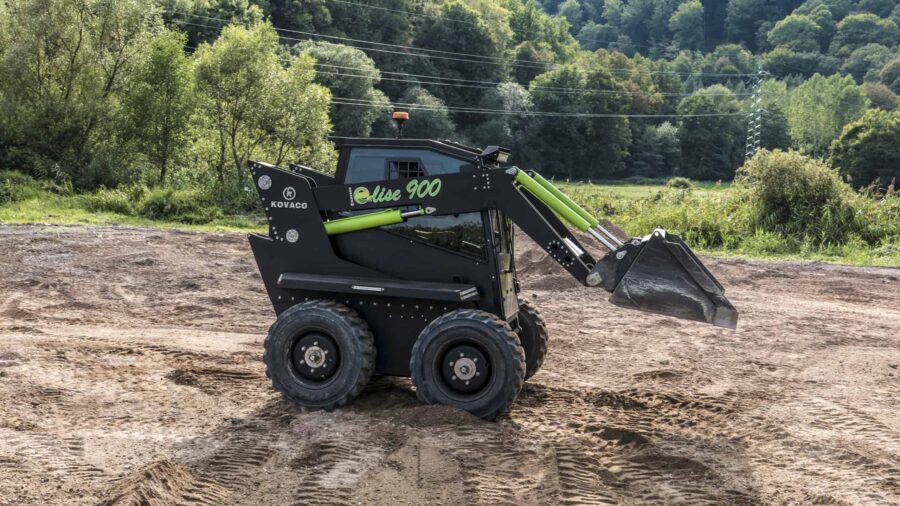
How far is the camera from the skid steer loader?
7336mm

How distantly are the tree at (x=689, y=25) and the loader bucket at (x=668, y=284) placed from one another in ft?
503

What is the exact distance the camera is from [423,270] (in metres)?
7.82

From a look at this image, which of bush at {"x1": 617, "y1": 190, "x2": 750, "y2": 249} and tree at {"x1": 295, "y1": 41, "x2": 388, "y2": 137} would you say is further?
tree at {"x1": 295, "y1": 41, "x2": 388, "y2": 137}

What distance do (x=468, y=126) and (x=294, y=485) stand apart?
71355mm

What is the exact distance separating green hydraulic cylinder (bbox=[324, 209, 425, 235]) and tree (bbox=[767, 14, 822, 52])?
138359 mm

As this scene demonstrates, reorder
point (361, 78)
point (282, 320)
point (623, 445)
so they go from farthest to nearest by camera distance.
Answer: point (361, 78), point (282, 320), point (623, 445)

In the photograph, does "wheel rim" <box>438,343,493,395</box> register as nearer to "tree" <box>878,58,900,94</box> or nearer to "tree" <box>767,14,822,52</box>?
"tree" <box>878,58,900,94</box>

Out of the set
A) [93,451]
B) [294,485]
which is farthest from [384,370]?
[93,451]

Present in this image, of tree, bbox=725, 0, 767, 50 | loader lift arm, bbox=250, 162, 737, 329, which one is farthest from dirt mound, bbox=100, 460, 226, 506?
tree, bbox=725, 0, 767, 50

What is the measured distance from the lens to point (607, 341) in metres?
11.4

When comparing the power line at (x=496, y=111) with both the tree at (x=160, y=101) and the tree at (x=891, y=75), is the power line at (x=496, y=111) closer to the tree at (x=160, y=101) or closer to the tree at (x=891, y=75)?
the tree at (x=160, y=101)

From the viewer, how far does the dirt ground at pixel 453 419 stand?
6223 millimetres

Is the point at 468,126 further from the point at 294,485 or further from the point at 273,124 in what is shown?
the point at 294,485

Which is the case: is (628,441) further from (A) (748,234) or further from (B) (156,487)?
(A) (748,234)
